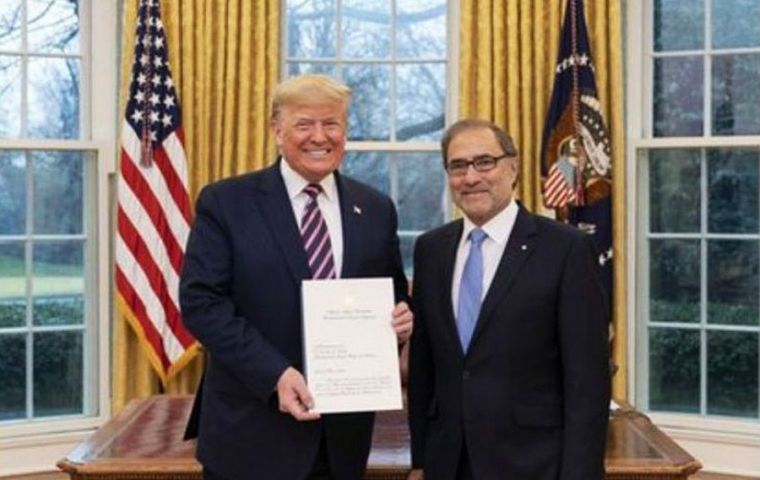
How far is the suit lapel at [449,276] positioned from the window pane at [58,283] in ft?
9.94

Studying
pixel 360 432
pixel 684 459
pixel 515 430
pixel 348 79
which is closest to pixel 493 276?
pixel 515 430

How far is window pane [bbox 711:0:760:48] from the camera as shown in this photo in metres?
4.46

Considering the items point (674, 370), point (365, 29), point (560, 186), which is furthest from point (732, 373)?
point (365, 29)

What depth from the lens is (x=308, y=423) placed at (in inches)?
78.9

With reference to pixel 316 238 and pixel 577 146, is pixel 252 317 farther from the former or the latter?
pixel 577 146

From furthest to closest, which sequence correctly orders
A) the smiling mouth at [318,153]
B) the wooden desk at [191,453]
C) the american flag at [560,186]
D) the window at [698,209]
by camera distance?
1. the window at [698,209]
2. the american flag at [560,186]
3. the wooden desk at [191,453]
4. the smiling mouth at [318,153]

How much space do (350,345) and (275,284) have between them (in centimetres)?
20

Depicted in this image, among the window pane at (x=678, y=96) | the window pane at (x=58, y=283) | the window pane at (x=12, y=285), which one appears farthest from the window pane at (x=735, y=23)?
the window pane at (x=12, y=285)

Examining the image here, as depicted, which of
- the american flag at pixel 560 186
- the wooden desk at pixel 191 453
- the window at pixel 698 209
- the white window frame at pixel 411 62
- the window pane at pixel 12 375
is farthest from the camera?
the white window frame at pixel 411 62

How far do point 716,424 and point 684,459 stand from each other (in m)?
2.10

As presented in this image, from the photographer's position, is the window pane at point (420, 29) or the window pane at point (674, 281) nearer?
the window pane at point (674, 281)

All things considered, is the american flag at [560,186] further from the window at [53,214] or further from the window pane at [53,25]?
the window pane at [53,25]

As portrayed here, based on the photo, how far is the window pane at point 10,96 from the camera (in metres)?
4.58

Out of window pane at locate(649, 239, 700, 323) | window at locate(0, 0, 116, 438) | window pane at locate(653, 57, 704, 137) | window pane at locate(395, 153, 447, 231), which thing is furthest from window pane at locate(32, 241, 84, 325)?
window pane at locate(653, 57, 704, 137)
